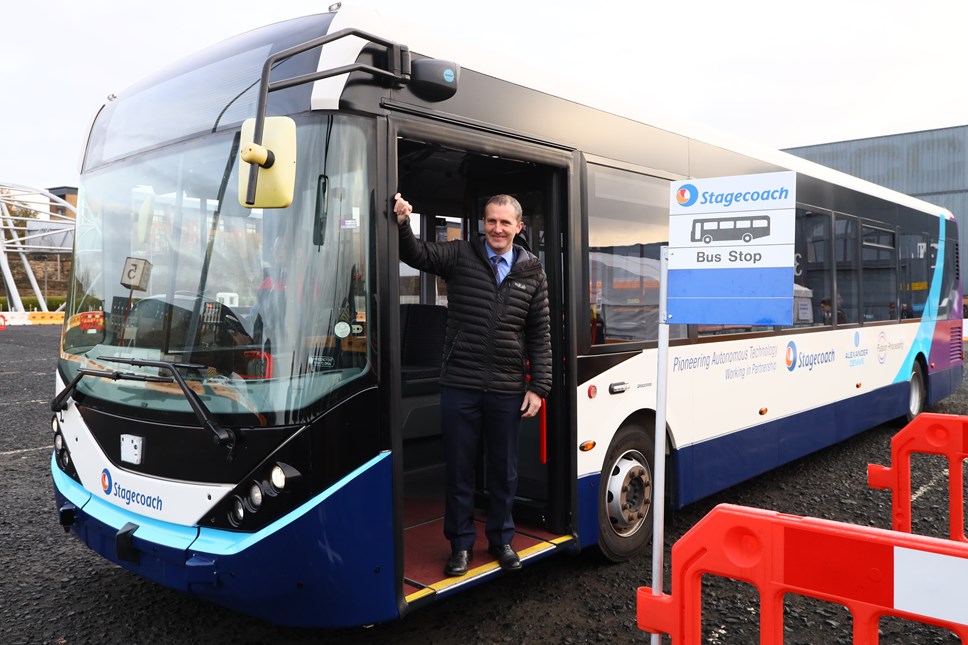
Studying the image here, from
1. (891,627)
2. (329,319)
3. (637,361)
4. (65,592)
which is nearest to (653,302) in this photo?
(637,361)

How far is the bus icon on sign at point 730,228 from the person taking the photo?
3221mm

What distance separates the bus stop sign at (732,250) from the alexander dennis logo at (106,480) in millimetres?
2655

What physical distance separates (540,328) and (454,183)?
1.49 m

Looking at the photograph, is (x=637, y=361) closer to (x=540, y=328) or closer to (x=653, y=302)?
(x=653, y=302)

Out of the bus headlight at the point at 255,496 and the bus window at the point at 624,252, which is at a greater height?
the bus window at the point at 624,252

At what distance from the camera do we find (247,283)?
10.3 ft

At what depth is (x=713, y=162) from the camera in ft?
18.1

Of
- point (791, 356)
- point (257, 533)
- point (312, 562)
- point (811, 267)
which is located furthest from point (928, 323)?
point (257, 533)

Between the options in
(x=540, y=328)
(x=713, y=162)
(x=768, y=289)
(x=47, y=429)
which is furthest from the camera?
(x=47, y=429)

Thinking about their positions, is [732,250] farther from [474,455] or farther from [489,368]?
→ [474,455]

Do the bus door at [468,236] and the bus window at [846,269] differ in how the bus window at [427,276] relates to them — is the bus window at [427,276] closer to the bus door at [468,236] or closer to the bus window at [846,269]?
the bus door at [468,236]

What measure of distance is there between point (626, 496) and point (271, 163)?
2927 millimetres

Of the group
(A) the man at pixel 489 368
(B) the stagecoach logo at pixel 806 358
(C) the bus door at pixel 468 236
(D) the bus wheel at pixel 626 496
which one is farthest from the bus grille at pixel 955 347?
(A) the man at pixel 489 368

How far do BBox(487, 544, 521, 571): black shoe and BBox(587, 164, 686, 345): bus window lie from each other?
1242mm
